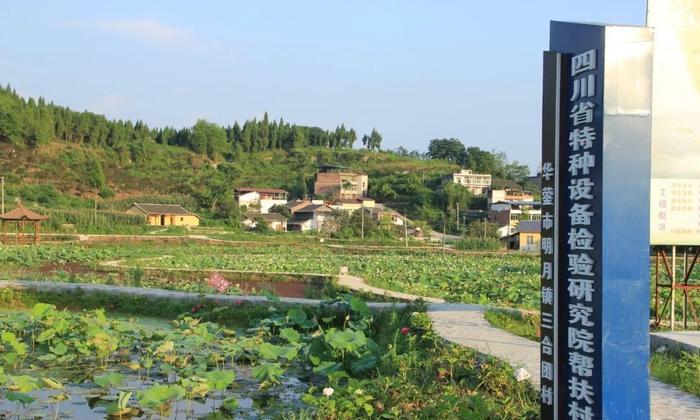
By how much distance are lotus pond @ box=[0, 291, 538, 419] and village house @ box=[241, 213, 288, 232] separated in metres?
41.1

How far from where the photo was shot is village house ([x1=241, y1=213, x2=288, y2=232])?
164 feet

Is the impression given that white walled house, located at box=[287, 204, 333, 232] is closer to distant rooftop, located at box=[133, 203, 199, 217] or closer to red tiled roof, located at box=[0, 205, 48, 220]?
distant rooftop, located at box=[133, 203, 199, 217]

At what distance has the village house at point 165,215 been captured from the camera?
→ 48.1 m

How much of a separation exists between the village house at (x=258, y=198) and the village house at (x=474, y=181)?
16.9m

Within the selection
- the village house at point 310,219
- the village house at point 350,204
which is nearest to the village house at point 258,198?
the village house at point 310,219

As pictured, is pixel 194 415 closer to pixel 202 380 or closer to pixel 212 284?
pixel 202 380

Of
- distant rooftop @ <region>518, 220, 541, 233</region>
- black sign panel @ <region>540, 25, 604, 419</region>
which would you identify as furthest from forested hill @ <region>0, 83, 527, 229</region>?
black sign panel @ <region>540, 25, 604, 419</region>

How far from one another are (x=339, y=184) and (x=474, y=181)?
13.0m

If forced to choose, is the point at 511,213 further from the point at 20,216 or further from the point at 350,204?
the point at 20,216

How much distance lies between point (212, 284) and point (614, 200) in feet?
39.5

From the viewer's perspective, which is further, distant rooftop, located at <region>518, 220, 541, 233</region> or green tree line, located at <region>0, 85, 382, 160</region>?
green tree line, located at <region>0, 85, 382, 160</region>

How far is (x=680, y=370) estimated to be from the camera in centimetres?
613

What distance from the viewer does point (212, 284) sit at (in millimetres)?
14547

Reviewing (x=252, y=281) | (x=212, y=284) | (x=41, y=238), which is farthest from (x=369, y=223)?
(x=212, y=284)
